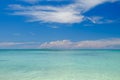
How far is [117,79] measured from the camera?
31.8ft

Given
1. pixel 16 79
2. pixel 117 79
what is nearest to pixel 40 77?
pixel 16 79

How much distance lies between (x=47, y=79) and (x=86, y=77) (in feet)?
5.77

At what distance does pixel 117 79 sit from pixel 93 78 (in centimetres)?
104

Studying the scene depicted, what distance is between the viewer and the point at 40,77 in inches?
390

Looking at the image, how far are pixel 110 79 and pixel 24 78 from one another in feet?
12.1

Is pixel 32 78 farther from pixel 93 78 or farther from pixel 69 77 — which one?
pixel 93 78

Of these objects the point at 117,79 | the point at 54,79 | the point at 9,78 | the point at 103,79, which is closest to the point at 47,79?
the point at 54,79

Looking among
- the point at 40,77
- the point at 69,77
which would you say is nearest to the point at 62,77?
the point at 69,77

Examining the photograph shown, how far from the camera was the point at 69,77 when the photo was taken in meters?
9.97

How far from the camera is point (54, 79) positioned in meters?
9.55

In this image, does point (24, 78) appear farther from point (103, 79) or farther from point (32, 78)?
point (103, 79)

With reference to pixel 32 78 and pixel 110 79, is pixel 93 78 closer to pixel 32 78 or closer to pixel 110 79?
pixel 110 79

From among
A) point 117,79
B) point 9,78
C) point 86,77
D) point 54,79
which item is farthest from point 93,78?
point 9,78

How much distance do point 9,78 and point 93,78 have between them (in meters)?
3.64
